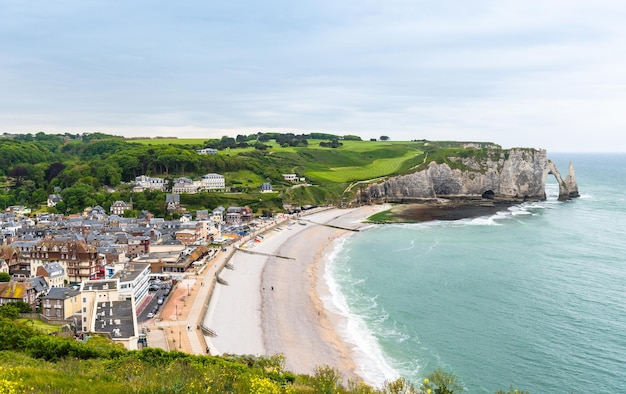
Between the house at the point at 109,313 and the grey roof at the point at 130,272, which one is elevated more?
the grey roof at the point at 130,272

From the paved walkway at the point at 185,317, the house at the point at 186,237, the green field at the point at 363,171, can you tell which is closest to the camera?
the paved walkway at the point at 185,317

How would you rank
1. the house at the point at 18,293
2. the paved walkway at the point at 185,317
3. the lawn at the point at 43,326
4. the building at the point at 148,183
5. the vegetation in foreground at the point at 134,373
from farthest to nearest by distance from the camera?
the building at the point at 148,183
the house at the point at 18,293
the paved walkway at the point at 185,317
the lawn at the point at 43,326
the vegetation in foreground at the point at 134,373

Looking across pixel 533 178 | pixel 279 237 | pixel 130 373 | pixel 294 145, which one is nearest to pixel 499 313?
pixel 130 373

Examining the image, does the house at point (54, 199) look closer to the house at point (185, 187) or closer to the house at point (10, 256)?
the house at point (185, 187)

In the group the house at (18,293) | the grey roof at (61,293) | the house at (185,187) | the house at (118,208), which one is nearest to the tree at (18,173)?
the house at (185,187)

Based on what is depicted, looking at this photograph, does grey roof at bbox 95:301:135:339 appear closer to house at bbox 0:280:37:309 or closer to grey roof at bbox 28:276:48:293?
house at bbox 0:280:37:309

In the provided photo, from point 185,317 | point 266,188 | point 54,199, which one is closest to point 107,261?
point 185,317

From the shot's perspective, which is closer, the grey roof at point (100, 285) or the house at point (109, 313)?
the house at point (109, 313)

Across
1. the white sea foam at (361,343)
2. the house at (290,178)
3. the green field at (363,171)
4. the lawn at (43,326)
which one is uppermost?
the green field at (363,171)
